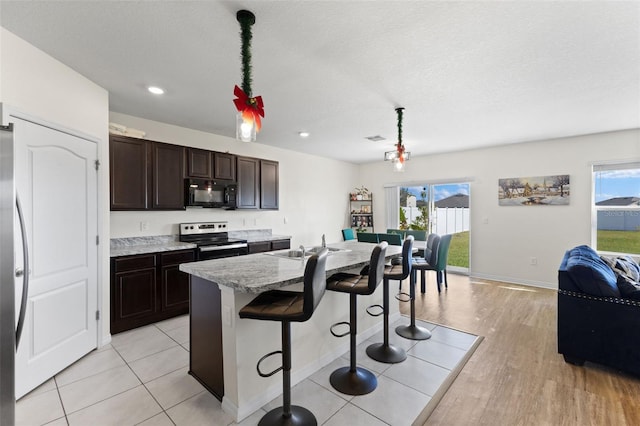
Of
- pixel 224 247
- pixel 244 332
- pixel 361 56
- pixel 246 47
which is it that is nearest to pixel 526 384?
pixel 244 332

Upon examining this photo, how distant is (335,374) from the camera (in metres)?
2.30

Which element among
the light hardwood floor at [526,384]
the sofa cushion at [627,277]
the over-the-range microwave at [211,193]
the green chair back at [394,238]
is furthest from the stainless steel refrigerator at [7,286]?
the green chair back at [394,238]

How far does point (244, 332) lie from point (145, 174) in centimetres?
263

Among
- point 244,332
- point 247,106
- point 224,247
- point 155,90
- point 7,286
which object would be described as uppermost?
point 155,90

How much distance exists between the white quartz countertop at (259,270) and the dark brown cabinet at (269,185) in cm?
241

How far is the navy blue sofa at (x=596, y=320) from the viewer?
2.30m

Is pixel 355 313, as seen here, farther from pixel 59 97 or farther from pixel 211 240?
pixel 59 97

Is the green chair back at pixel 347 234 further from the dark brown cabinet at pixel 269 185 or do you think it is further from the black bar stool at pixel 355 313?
the black bar stool at pixel 355 313

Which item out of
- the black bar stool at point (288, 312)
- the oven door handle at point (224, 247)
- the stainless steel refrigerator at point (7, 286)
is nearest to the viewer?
the stainless steel refrigerator at point (7, 286)

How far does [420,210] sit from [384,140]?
7.56 ft

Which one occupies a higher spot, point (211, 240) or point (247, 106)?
point (247, 106)

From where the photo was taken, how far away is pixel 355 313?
85.4 inches

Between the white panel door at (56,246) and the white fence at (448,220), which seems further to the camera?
the white fence at (448,220)

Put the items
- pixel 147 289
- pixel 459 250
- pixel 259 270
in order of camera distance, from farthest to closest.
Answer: pixel 459 250, pixel 147 289, pixel 259 270
